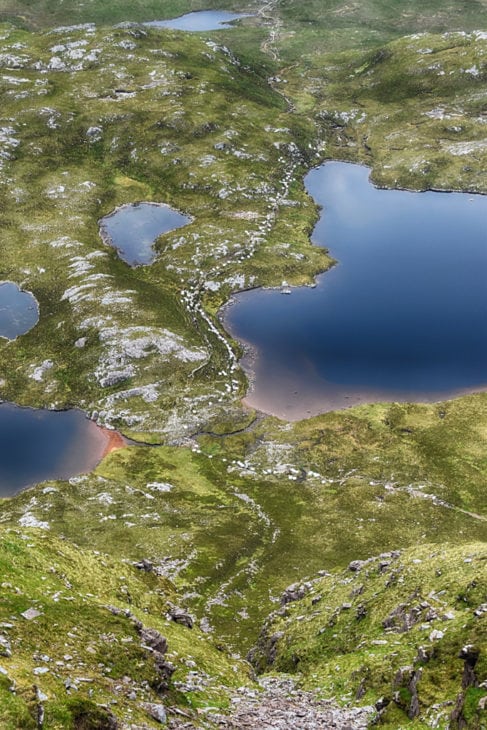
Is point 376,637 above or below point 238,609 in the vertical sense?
above

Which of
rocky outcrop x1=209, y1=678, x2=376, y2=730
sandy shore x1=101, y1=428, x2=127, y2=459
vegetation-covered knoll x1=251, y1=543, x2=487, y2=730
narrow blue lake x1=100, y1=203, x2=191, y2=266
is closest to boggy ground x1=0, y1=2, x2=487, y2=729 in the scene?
vegetation-covered knoll x1=251, y1=543, x2=487, y2=730

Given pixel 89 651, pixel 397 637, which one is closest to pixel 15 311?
pixel 89 651

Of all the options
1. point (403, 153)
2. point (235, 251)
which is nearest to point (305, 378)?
point (235, 251)

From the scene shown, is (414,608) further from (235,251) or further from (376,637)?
(235,251)

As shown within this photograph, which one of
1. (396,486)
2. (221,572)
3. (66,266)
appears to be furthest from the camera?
(66,266)

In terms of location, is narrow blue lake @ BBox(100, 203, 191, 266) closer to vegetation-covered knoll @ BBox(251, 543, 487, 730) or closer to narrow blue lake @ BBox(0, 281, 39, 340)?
narrow blue lake @ BBox(0, 281, 39, 340)

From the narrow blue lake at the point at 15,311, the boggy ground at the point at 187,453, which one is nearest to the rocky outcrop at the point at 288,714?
the boggy ground at the point at 187,453
